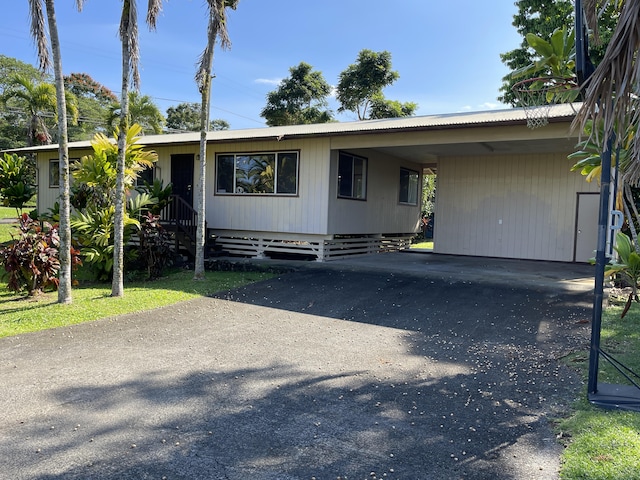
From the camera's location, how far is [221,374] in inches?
187

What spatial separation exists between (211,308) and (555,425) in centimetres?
560

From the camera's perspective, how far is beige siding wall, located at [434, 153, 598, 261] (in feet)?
41.7

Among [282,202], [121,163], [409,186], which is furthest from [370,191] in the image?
[121,163]

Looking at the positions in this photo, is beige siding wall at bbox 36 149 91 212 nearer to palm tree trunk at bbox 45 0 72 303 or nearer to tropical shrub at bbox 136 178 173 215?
tropical shrub at bbox 136 178 173 215

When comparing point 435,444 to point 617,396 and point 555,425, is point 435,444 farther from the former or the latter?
point 617,396

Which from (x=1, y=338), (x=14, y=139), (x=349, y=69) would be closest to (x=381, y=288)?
(x=1, y=338)

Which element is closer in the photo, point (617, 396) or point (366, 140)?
point (617, 396)

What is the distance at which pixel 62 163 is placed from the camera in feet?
25.2

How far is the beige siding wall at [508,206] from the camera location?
12.7 meters

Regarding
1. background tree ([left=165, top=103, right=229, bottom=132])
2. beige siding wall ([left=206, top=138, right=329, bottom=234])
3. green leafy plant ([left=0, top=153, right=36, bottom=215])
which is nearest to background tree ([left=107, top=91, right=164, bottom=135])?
green leafy plant ([left=0, top=153, right=36, bottom=215])

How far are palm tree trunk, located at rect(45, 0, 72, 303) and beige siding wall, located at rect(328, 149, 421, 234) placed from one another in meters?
5.93

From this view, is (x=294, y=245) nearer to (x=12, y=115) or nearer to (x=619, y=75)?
(x=619, y=75)

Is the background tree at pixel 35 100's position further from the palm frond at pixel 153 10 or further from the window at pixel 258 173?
the palm frond at pixel 153 10

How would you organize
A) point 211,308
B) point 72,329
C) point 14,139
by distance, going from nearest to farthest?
point 72,329
point 211,308
point 14,139
